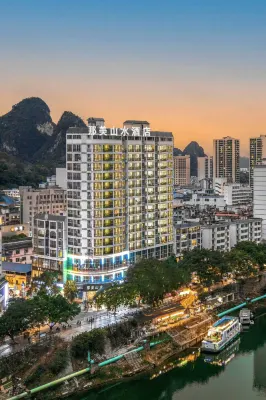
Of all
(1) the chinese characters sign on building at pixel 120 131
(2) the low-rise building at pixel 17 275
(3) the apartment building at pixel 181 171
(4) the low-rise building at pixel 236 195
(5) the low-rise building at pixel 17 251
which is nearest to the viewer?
(1) the chinese characters sign on building at pixel 120 131

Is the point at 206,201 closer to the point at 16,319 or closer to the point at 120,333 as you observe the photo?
the point at 120,333

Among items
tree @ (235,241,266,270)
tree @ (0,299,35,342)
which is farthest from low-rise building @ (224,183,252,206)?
tree @ (0,299,35,342)

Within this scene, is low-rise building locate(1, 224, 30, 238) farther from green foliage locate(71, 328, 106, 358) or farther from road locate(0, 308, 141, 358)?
green foliage locate(71, 328, 106, 358)

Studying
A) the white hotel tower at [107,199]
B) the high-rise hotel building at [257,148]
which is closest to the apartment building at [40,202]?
the white hotel tower at [107,199]

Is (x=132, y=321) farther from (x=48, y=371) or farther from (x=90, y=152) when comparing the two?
(x=90, y=152)

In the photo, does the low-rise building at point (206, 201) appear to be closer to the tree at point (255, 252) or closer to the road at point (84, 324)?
the tree at point (255, 252)

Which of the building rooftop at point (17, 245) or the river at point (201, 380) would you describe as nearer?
the river at point (201, 380)
